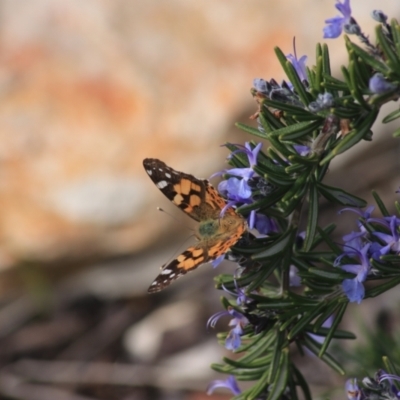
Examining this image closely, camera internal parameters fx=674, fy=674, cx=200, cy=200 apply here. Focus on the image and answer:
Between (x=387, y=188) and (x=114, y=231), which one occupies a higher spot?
(x=114, y=231)

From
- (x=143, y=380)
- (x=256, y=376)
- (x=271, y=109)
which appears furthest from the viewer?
(x=143, y=380)

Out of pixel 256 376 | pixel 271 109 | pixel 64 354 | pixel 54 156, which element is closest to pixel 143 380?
pixel 64 354

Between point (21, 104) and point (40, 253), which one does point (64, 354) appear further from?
point (21, 104)

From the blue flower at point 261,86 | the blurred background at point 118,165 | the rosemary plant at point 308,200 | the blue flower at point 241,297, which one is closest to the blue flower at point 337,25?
the rosemary plant at point 308,200

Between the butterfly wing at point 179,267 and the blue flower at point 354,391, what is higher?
the butterfly wing at point 179,267

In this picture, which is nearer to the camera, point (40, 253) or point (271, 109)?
point (271, 109)

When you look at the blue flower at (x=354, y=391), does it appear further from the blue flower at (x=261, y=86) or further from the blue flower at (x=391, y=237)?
the blue flower at (x=261, y=86)

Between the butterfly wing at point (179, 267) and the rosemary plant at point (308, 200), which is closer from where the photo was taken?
the rosemary plant at point (308, 200)
